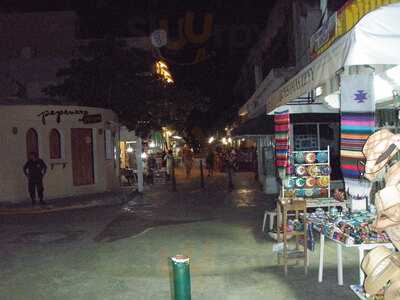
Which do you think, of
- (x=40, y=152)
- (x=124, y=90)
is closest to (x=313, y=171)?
(x=40, y=152)

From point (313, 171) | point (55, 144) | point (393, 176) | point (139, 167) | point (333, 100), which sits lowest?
point (139, 167)

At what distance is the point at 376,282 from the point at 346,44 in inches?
93.5

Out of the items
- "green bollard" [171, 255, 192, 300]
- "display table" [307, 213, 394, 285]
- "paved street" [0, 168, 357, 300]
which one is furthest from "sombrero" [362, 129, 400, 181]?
"paved street" [0, 168, 357, 300]

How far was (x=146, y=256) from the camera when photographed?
8.16 metres

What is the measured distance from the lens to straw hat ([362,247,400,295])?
3195 millimetres

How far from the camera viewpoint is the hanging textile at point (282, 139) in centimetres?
955

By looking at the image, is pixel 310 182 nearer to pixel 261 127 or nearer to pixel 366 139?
pixel 261 127

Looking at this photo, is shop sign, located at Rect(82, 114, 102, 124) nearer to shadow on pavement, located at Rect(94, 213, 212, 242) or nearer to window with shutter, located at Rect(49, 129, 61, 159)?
window with shutter, located at Rect(49, 129, 61, 159)

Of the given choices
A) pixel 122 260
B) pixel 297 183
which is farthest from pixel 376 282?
pixel 297 183

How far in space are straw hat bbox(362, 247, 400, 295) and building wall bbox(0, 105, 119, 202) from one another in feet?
49.8

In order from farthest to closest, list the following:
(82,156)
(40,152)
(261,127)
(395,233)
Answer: (82,156) < (40,152) < (261,127) < (395,233)

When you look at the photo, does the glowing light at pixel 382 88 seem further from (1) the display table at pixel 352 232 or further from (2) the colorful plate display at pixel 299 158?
(2) the colorful plate display at pixel 299 158

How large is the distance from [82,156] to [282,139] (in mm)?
10757

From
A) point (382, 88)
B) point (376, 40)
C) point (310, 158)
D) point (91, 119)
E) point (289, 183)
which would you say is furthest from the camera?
point (91, 119)
